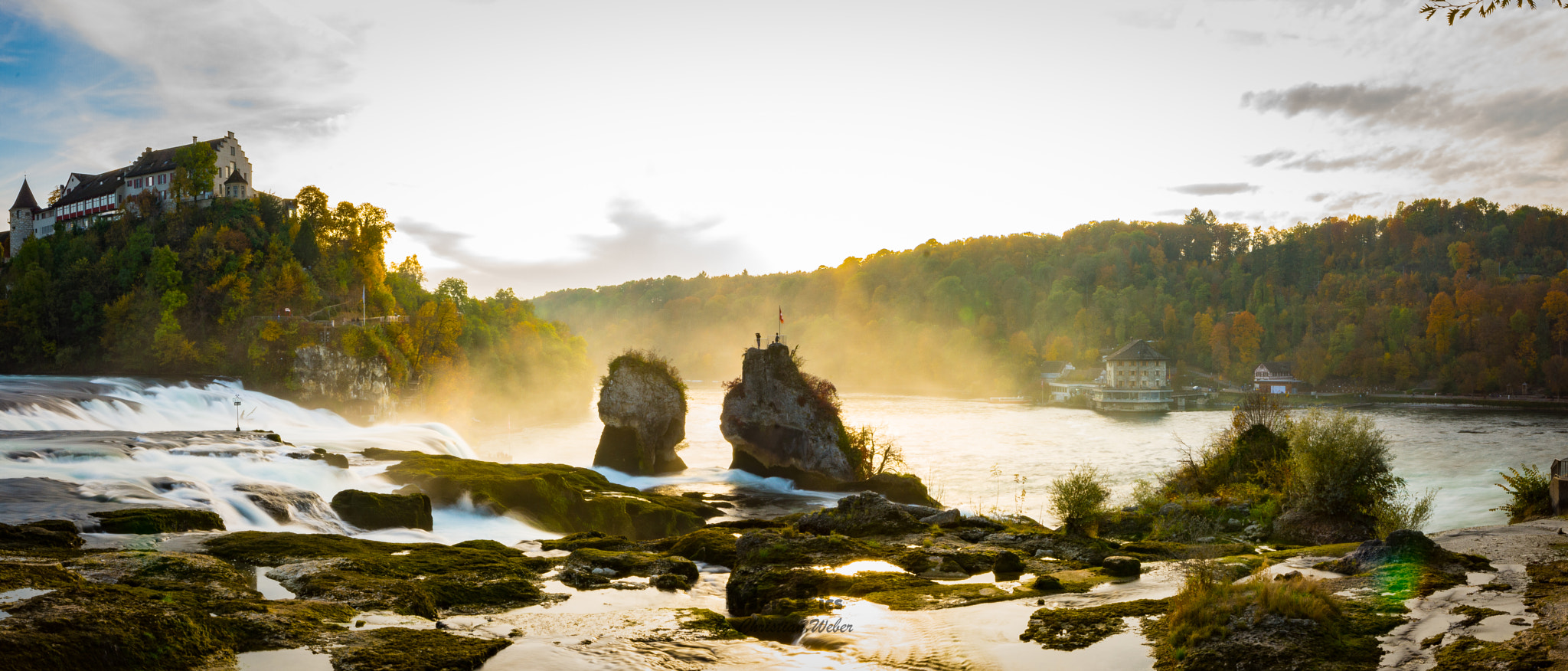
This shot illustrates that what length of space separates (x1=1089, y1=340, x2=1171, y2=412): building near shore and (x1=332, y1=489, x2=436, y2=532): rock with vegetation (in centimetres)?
9101

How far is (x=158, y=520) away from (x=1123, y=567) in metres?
17.8

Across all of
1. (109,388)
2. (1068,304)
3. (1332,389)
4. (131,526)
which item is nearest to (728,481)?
(131,526)

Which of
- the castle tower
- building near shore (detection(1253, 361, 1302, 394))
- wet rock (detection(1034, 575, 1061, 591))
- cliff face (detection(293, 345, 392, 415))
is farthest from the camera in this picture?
building near shore (detection(1253, 361, 1302, 394))

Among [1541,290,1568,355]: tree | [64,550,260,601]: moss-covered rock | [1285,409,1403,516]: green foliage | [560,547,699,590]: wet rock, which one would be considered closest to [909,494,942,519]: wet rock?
[560,547,699,590]: wet rock

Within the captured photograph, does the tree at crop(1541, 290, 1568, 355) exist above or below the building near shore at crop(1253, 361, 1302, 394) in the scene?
above

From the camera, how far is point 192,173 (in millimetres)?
65375

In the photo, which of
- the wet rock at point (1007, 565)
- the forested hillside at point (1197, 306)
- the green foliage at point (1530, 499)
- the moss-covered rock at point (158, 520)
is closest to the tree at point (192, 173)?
the moss-covered rock at point (158, 520)

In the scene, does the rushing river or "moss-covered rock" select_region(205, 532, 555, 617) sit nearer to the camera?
the rushing river

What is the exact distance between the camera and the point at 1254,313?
139125 mm

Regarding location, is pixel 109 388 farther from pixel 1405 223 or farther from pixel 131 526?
pixel 1405 223

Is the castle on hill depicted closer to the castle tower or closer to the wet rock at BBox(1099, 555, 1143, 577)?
the castle tower

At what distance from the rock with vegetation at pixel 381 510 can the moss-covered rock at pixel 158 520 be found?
323cm

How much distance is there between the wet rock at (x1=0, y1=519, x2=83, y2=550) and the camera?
42.2 feet

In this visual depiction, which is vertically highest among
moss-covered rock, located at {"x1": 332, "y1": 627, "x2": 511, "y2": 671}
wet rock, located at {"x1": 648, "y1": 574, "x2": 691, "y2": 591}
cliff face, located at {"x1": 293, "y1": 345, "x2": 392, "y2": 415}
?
cliff face, located at {"x1": 293, "y1": 345, "x2": 392, "y2": 415}
